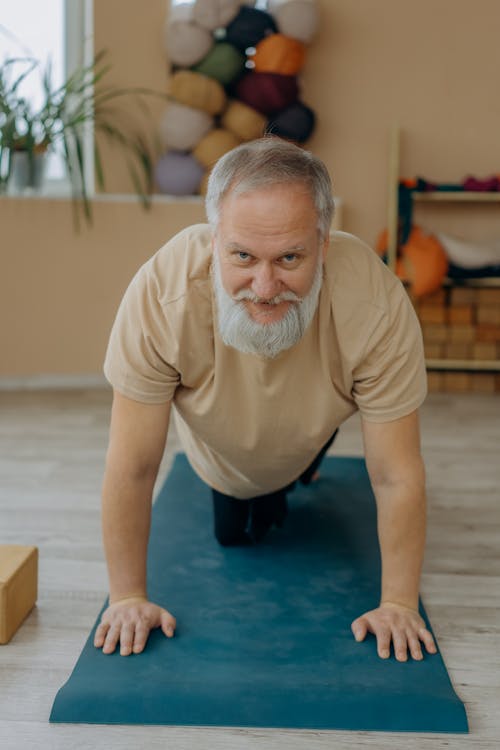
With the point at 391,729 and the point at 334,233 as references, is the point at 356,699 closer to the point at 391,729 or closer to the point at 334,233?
the point at 391,729

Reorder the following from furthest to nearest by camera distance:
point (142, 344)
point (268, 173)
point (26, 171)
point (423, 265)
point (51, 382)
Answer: point (51, 382)
point (423, 265)
point (26, 171)
point (142, 344)
point (268, 173)

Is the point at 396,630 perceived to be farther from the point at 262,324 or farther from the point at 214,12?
the point at 214,12

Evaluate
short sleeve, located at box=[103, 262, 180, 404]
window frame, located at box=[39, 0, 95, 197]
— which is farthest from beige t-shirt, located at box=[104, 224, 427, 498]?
window frame, located at box=[39, 0, 95, 197]

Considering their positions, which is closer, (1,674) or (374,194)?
(1,674)

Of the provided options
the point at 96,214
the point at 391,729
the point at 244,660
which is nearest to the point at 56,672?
the point at 244,660

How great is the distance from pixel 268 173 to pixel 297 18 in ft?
8.26

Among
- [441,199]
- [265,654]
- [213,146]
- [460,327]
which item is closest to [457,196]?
[441,199]

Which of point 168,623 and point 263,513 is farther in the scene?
point 263,513

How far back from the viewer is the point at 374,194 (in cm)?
396

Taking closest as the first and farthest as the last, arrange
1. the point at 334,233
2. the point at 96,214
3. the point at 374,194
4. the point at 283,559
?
1. the point at 334,233
2. the point at 283,559
3. the point at 96,214
4. the point at 374,194

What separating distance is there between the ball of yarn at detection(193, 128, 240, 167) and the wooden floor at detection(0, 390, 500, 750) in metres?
1.09

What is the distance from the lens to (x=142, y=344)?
1.47m

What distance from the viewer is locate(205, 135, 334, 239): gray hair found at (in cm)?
133

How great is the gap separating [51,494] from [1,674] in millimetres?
932
